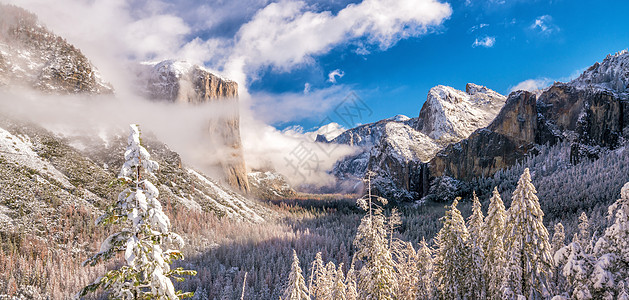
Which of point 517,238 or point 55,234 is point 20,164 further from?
point 517,238

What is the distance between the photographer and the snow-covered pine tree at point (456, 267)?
68.2 feet

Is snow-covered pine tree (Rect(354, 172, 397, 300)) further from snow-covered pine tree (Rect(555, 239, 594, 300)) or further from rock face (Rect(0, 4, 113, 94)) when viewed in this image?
rock face (Rect(0, 4, 113, 94))

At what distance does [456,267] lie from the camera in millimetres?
20828

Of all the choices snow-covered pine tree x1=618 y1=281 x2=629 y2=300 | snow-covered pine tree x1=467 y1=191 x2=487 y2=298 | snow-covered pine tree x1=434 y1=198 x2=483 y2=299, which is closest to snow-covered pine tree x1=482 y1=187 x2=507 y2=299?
snow-covered pine tree x1=467 y1=191 x2=487 y2=298

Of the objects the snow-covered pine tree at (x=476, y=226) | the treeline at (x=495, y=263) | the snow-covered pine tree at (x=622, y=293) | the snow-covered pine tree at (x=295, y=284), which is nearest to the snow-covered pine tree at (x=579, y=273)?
the treeline at (x=495, y=263)

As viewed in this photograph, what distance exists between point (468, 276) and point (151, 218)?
21.0 meters

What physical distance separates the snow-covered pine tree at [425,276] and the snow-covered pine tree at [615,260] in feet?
42.6

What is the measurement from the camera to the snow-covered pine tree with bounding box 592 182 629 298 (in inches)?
387

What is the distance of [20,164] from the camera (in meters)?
103

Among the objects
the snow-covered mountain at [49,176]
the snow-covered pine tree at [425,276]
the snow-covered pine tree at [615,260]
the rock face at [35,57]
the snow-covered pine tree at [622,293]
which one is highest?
the rock face at [35,57]

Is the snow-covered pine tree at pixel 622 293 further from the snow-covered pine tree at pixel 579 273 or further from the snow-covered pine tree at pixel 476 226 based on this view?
the snow-covered pine tree at pixel 476 226

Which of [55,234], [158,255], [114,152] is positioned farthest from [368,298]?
[114,152]

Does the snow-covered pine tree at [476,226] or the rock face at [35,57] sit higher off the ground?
the rock face at [35,57]

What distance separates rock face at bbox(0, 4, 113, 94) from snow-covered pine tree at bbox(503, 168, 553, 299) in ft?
704
